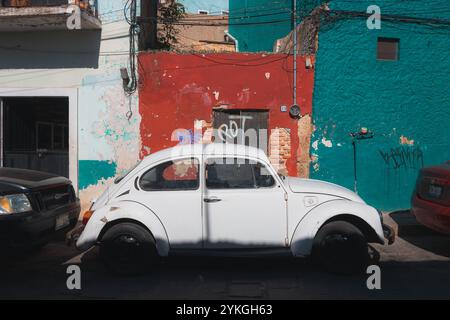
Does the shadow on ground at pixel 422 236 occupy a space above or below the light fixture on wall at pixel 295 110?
below

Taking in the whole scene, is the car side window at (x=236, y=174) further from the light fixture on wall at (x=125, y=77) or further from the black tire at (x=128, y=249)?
the light fixture on wall at (x=125, y=77)

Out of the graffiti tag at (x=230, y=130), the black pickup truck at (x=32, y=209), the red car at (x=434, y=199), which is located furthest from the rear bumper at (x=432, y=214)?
the black pickup truck at (x=32, y=209)

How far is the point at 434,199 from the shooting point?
5.91 meters

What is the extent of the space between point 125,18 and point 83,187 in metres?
3.79

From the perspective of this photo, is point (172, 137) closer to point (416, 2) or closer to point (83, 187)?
point (83, 187)

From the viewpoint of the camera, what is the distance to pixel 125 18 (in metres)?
9.05

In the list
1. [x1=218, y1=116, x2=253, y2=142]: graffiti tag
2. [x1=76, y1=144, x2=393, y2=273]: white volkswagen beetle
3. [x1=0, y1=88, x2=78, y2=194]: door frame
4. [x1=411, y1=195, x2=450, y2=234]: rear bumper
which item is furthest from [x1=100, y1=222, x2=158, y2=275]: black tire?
[x1=0, y1=88, x2=78, y2=194]: door frame

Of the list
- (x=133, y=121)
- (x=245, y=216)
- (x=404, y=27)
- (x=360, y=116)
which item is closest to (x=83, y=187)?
(x=133, y=121)

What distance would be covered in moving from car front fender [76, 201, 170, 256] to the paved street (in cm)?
47

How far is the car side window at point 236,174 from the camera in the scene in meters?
5.19

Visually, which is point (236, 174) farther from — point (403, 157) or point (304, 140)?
point (403, 157)

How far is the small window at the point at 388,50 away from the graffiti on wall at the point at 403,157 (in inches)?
78.9


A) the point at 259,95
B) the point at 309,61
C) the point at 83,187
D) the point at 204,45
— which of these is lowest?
the point at 83,187

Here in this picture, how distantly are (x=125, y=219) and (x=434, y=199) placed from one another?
14.0 feet
